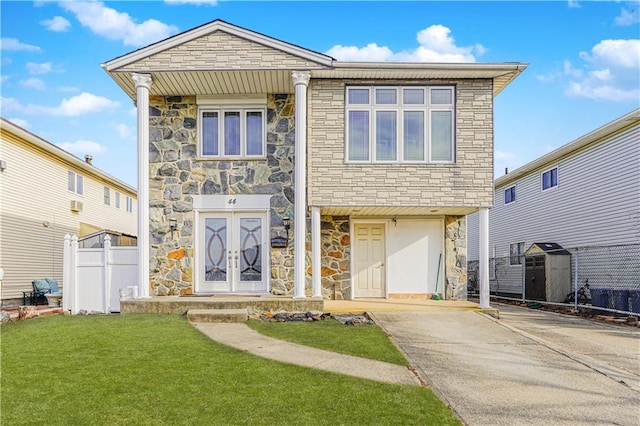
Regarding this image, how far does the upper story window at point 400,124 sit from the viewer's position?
11.7m

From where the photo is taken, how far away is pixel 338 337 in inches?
313

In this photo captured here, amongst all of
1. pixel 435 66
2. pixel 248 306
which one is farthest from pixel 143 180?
pixel 435 66

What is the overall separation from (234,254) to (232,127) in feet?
10.1

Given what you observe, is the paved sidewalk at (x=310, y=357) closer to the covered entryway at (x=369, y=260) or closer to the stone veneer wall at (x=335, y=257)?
the stone veneer wall at (x=335, y=257)

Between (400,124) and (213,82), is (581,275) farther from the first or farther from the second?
(213,82)

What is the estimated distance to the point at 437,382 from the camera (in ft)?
18.2

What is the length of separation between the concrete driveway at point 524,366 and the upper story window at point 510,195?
12.1 metres

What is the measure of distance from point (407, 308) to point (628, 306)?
17.4 feet

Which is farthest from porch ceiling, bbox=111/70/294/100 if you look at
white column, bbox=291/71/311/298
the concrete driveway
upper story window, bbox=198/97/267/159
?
the concrete driveway

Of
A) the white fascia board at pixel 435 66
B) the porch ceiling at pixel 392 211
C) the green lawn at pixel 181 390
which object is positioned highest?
the white fascia board at pixel 435 66

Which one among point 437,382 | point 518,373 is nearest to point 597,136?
point 518,373

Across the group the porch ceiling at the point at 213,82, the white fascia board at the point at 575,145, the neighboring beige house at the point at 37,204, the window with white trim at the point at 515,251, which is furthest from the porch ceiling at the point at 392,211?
the neighboring beige house at the point at 37,204

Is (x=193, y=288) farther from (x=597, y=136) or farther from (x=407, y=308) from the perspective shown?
(x=597, y=136)

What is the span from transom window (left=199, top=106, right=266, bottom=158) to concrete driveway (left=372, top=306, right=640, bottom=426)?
16.6 feet
